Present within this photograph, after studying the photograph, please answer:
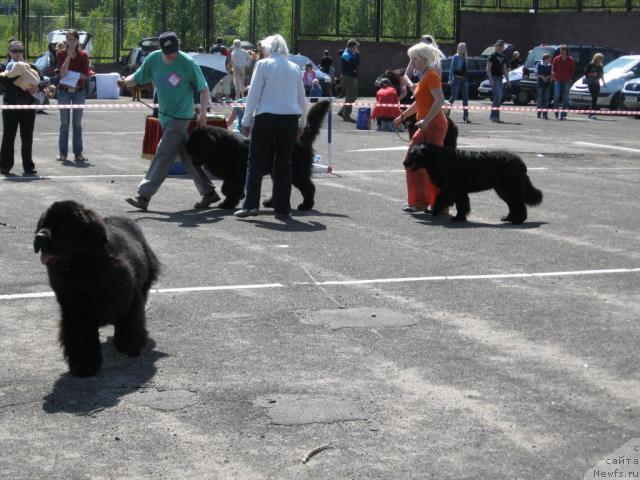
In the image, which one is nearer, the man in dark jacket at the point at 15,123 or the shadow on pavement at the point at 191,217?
the shadow on pavement at the point at 191,217

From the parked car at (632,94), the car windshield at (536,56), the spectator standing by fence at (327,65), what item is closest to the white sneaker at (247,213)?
the parked car at (632,94)

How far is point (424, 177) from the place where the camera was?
42.3 ft

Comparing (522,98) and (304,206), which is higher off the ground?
(522,98)

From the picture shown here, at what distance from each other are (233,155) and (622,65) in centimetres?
2656

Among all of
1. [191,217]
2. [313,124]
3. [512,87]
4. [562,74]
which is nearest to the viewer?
[191,217]

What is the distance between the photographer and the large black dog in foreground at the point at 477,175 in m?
12.1

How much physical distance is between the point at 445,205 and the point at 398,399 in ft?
21.6

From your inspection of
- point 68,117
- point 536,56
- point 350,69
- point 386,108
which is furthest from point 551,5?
point 68,117

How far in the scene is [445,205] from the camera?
12367mm

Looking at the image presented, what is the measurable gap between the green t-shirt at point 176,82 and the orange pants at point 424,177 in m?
2.44

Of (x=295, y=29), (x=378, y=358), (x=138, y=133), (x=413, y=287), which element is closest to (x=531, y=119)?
(x=138, y=133)

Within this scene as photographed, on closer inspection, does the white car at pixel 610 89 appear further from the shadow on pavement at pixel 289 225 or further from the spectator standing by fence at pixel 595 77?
the shadow on pavement at pixel 289 225

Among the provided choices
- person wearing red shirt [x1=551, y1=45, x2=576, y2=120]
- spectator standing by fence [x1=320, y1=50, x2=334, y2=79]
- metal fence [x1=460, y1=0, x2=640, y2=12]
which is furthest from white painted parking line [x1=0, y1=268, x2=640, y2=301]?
metal fence [x1=460, y1=0, x2=640, y2=12]

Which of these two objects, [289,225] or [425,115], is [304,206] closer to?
[289,225]
